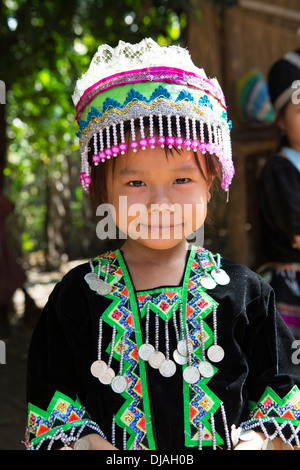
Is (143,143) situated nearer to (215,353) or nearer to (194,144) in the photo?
(194,144)

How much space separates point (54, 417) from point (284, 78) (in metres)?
2.06

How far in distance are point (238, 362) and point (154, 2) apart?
3149mm

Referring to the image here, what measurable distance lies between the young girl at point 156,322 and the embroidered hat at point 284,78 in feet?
4.03

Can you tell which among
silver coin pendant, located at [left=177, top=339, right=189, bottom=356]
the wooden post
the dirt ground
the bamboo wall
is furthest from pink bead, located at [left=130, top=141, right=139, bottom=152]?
the wooden post

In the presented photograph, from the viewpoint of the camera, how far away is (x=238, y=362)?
5.47 ft

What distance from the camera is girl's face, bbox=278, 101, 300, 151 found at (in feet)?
9.27

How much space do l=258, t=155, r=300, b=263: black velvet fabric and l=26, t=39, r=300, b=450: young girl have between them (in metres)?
1.13

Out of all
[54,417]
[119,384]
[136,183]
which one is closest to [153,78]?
[136,183]

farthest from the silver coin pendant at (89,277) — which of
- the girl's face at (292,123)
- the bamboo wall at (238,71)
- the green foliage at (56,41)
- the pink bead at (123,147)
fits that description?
the green foliage at (56,41)

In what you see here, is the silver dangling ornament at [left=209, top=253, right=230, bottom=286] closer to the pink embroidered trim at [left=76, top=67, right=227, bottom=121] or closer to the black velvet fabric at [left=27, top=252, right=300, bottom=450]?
the black velvet fabric at [left=27, top=252, right=300, bottom=450]

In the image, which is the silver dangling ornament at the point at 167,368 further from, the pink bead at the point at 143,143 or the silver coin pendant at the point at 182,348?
the pink bead at the point at 143,143
